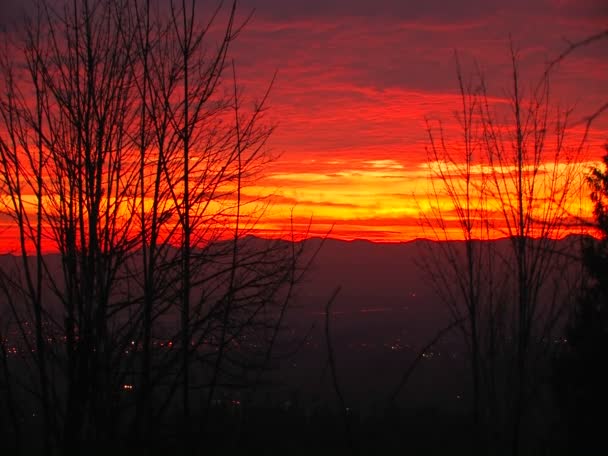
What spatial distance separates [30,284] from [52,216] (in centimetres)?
63

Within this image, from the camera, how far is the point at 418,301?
9.08 meters

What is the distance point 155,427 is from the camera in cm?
526

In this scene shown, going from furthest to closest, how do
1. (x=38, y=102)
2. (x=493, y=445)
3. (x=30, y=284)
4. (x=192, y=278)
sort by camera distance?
1. (x=493, y=445)
2. (x=192, y=278)
3. (x=38, y=102)
4. (x=30, y=284)

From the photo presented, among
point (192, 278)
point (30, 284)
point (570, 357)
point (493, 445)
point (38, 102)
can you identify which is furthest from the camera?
point (570, 357)

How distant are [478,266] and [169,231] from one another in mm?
2865

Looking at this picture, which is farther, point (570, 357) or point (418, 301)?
point (570, 357)

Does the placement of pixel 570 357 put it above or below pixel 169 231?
below

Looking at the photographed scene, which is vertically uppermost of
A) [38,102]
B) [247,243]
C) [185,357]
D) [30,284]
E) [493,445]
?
[38,102]

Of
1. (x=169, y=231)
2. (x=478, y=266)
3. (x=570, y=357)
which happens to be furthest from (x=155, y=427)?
(x=570, y=357)

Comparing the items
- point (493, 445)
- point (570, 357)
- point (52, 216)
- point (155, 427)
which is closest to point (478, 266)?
point (493, 445)

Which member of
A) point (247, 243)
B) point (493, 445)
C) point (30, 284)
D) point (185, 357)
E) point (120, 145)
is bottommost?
point (493, 445)

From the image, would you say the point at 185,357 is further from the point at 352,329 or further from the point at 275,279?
the point at 352,329

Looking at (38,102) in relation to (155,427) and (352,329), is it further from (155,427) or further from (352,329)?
(352,329)

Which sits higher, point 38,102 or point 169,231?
point 38,102
